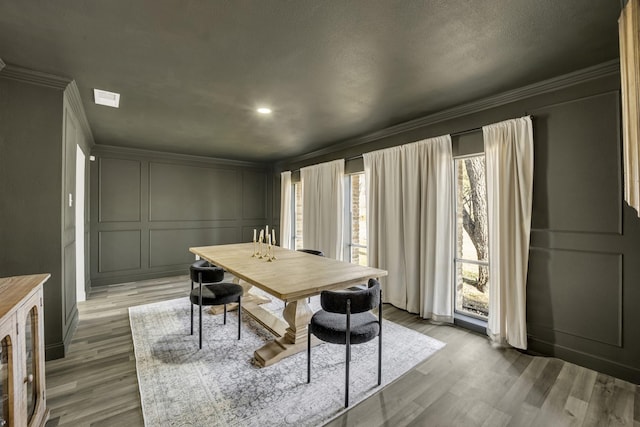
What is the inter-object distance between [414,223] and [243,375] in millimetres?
2496

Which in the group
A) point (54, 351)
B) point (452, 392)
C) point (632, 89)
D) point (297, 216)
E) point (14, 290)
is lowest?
point (452, 392)

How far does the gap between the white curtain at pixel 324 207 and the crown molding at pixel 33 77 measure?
340 centimetres

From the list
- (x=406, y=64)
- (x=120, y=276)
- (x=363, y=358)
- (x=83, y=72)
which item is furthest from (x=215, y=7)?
(x=120, y=276)

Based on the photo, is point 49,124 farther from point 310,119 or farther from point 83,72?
point 310,119

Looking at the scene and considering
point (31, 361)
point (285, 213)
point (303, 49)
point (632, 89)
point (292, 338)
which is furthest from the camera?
point (285, 213)

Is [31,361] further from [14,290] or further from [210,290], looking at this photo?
[210,290]

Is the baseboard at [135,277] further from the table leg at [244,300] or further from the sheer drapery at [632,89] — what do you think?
the sheer drapery at [632,89]

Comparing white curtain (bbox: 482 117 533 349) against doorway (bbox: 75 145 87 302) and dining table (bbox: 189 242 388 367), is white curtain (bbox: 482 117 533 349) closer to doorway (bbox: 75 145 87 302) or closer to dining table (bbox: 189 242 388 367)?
dining table (bbox: 189 242 388 367)

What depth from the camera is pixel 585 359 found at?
7.57 feet

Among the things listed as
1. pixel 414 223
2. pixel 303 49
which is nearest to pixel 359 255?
pixel 414 223

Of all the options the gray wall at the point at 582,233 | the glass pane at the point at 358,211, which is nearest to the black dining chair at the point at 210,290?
the glass pane at the point at 358,211

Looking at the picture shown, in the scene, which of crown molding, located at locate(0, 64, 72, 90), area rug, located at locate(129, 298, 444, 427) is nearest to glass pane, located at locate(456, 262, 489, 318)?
area rug, located at locate(129, 298, 444, 427)

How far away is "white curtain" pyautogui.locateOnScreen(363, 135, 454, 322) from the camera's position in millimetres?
3197

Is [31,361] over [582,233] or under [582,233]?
under
